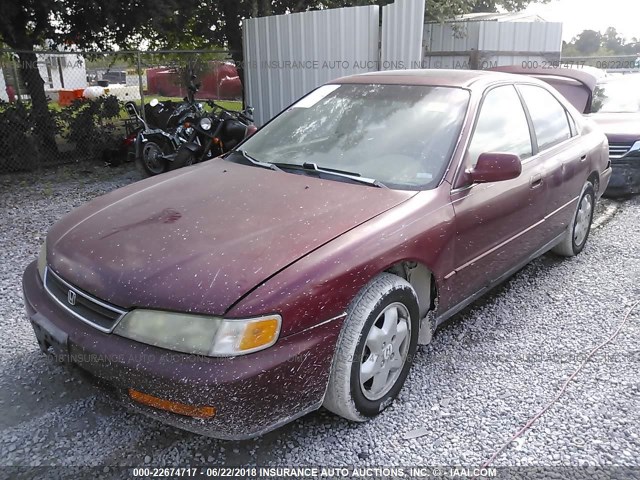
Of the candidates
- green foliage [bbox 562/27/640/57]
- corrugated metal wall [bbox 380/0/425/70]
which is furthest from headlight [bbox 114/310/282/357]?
green foliage [bbox 562/27/640/57]

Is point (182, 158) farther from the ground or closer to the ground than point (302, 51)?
closer to the ground

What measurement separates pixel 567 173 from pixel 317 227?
2.51 m

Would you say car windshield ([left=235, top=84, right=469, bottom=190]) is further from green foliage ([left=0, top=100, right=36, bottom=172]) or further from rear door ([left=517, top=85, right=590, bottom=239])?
green foliage ([left=0, top=100, right=36, bottom=172])

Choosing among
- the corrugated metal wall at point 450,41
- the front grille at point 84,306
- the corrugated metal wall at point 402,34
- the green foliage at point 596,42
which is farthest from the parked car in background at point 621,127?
the green foliage at point 596,42

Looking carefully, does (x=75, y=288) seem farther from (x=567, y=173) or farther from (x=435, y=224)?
(x=567, y=173)

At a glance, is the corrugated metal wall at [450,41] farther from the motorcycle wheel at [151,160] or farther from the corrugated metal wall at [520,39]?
the motorcycle wheel at [151,160]

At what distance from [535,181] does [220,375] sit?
2558 mm

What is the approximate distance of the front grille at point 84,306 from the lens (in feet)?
7.13

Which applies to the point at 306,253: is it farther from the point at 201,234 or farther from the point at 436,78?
the point at 436,78

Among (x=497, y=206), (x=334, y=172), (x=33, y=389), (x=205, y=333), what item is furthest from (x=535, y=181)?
(x=33, y=389)

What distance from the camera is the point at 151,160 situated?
7391mm

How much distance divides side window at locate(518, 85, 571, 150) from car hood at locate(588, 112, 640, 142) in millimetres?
3026

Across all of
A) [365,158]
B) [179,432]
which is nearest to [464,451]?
[179,432]

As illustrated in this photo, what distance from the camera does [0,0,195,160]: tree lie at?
24.7 feet
